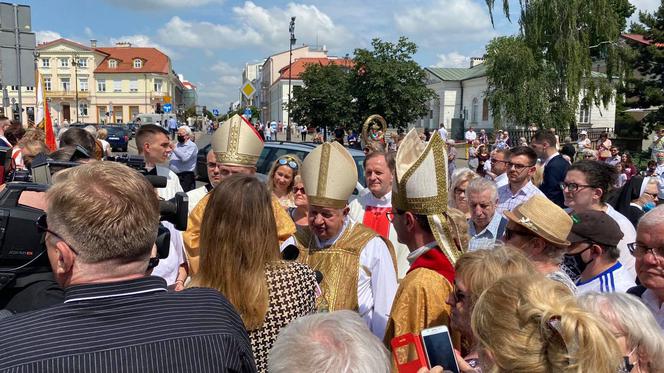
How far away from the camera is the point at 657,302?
2799mm

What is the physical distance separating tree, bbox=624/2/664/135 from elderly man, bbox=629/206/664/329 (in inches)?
1379

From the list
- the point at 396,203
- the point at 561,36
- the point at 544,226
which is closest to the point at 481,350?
the point at 396,203

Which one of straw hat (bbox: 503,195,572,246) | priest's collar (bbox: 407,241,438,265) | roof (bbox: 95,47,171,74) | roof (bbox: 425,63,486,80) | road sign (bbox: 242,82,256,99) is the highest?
roof (bbox: 95,47,171,74)

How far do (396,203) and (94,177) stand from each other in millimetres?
1597

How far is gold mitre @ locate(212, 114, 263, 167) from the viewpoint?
15.0ft

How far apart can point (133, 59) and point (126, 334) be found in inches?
3956

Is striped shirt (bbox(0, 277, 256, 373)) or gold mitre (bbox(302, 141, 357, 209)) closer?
striped shirt (bbox(0, 277, 256, 373))

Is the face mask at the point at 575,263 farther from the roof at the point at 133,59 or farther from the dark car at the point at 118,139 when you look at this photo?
the roof at the point at 133,59

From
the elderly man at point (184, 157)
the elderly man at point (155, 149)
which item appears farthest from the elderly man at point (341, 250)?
the elderly man at point (184, 157)

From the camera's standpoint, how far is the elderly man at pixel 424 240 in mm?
2432

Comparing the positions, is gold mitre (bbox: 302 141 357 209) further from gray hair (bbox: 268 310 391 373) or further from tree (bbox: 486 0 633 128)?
tree (bbox: 486 0 633 128)

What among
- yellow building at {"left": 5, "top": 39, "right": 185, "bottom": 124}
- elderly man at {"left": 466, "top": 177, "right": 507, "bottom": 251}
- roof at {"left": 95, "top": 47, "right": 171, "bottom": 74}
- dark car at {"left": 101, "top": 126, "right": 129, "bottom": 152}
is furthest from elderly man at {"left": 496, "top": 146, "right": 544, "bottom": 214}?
roof at {"left": 95, "top": 47, "right": 171, "bottom": 74}

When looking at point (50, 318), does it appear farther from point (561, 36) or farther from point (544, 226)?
point (561, 36)

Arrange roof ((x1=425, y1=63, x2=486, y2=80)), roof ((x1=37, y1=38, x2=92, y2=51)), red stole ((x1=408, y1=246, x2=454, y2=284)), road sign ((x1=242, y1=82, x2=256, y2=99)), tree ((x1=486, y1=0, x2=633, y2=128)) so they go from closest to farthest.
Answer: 1. red stole ((x1=408, y1=246, x2=454, y2=284))
2. road sign ((x1=242, y1=82, x2=256, y2=99))
3. tree ((x1=486, y1=0, x2=633, y2=128))
4. roof ((x1=425, y1=63, x2=486, y2=80))
5. roof ((x1=37, y1=38, x2=92, y2=51))
